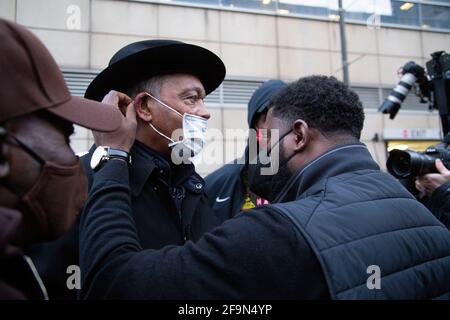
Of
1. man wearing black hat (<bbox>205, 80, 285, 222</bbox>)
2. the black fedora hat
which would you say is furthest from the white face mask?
man wearing black hat (<bbox>205, 80, 285, 222</bbox>)

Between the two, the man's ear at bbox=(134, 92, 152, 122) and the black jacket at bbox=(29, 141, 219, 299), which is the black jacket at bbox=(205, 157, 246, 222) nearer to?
the black jacket at bbox=(29, 141, 219, 299)

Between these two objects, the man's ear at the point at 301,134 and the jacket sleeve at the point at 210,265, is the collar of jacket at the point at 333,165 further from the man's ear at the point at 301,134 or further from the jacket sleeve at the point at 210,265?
the jacket sleeve at the point at 210,265

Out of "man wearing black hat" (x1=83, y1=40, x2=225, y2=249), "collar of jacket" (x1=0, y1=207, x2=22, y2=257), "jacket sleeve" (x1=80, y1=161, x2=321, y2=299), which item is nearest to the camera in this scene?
"collar of jacket" (x1=0, y1=207, x2=22, y2=257)

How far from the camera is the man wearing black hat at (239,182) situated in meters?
2.89

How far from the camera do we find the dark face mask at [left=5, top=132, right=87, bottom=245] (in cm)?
80

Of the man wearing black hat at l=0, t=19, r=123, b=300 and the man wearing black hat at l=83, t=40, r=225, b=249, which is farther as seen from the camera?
the man wearing black hat at l=83, t=40, r=225, b=249

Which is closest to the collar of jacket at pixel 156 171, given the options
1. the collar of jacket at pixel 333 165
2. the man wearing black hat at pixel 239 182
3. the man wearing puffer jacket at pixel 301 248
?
the man wearing puffer jacket at pixel 301 248

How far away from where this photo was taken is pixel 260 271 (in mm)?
1084

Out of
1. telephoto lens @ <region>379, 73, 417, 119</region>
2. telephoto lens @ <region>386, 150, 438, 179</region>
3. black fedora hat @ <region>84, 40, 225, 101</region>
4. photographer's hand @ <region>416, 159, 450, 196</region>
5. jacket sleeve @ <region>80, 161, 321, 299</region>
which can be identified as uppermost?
telephoto lens @ <region>379, 73, 417, 119</region>

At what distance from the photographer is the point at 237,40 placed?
842 centimetres

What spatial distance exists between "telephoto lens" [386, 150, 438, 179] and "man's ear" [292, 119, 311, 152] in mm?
878

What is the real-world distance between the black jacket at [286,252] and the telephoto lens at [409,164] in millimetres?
888

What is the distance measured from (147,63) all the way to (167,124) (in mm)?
320

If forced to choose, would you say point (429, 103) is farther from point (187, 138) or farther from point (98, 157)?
point (98, 157)
